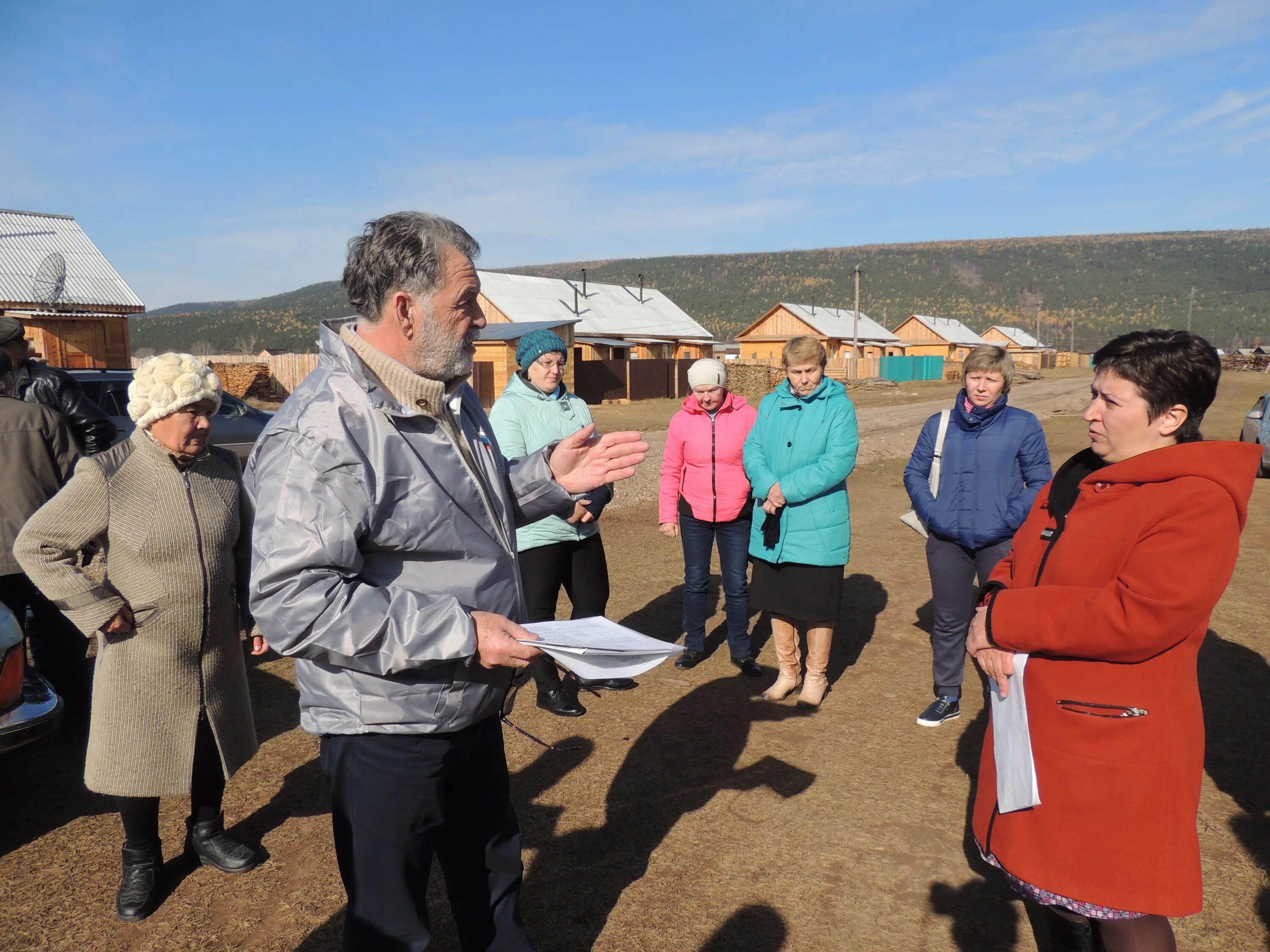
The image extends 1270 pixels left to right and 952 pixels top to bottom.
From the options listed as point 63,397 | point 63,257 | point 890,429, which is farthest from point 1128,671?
point 63,257

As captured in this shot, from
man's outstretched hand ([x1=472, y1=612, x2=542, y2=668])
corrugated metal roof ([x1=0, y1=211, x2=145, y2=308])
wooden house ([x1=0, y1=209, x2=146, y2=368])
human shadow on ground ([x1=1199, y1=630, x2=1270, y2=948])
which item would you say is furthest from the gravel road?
corrugated metal roof ([x1=0, y1=211, x2=145, y2=308])

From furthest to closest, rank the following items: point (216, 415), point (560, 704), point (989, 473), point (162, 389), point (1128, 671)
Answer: point (216, 415) < point (560, 704) < point (989, 473) < point (162, 389) < point (1128, 671)

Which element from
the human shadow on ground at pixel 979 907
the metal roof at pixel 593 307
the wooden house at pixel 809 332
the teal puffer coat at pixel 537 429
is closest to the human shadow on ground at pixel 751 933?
the human shadow on ground at pixel 979 907

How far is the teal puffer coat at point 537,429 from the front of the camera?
4.38 metres

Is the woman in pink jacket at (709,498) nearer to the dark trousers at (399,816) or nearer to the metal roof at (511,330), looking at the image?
the dark trousers at (399,816)

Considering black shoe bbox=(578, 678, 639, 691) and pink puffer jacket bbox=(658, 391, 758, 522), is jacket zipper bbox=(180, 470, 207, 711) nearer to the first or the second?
black shoe bbox=(578, 678, 639, 691)

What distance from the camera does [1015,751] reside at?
6.81 ft

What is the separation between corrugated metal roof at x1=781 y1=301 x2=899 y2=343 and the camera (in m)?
55.2

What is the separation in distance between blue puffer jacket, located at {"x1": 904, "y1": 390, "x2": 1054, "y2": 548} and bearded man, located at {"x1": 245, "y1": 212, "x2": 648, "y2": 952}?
9.19ft

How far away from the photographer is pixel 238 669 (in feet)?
9.96

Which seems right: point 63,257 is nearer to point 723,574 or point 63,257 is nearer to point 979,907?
point 723,574

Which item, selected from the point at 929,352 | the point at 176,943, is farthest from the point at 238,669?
the point at 929,352

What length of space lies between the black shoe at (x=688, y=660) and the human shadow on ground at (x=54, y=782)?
2.30 metres

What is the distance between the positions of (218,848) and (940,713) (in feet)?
11.4
